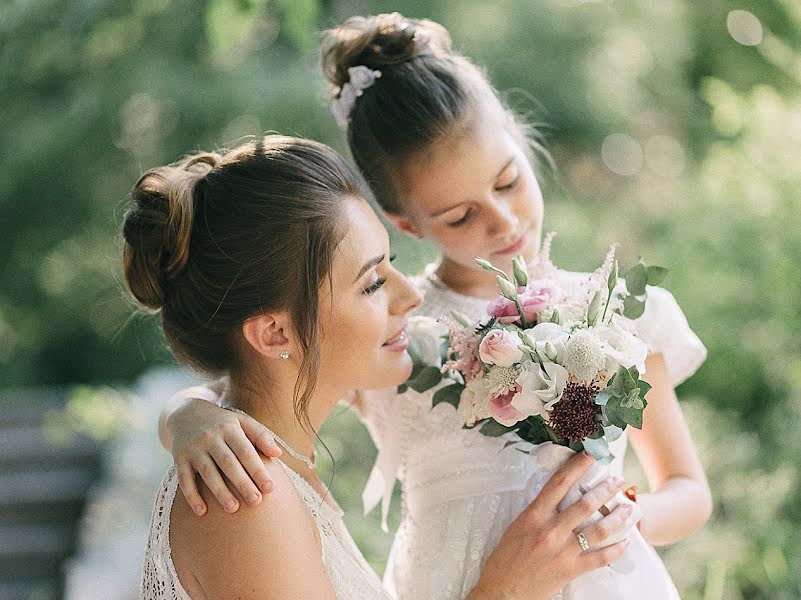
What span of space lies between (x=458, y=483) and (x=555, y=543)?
35cm

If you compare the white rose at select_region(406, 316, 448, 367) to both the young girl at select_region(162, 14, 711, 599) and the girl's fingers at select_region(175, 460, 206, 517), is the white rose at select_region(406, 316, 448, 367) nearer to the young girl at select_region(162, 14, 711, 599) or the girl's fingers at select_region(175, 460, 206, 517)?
the young girl at select_region(162, 14, 711, 599)

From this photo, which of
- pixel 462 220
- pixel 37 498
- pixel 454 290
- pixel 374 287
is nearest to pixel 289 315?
pixel 374 287

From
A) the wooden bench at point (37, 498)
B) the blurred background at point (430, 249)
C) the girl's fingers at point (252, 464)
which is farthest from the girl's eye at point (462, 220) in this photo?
the wooden bench at point (37, 498)

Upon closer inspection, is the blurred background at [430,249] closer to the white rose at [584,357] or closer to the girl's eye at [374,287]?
the girl's eye at [374,287]

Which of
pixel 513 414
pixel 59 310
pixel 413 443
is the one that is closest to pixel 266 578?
pixel 513 414

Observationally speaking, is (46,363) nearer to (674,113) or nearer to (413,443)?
(674,113)

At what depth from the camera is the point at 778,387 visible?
164 inches

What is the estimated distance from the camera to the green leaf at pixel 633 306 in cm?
197

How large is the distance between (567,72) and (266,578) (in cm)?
537

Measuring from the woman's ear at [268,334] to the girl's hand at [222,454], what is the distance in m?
0.14

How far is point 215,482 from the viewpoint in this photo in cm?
173

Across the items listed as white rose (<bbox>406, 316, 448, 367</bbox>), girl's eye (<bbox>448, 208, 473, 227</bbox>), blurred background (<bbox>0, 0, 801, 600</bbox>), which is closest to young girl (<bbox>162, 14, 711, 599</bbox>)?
girl's eye (<bbox>448, 208, 473, 227</bbox>)

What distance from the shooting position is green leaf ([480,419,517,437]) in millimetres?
1975

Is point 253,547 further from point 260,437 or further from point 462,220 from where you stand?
point 462,220
